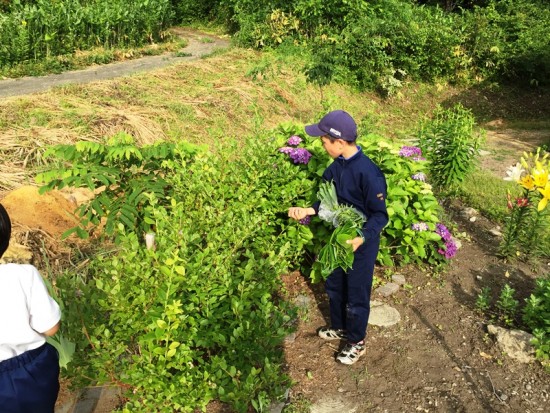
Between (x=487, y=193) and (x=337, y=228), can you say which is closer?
(x=337, y=228)

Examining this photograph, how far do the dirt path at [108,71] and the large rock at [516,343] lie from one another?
27.0ft

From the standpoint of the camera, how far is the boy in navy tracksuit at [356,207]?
2918mm

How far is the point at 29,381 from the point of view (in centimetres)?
194

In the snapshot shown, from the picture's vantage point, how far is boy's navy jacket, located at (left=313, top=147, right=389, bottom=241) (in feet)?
9.59

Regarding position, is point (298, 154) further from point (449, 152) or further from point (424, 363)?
point (449, 152)

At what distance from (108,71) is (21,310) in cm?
992

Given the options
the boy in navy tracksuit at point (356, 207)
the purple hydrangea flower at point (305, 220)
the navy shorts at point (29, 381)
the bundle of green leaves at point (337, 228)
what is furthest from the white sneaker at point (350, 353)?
the navy shorts at point (29, 381)

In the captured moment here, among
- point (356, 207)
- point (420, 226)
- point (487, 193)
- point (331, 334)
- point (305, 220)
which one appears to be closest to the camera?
point (356, 207)

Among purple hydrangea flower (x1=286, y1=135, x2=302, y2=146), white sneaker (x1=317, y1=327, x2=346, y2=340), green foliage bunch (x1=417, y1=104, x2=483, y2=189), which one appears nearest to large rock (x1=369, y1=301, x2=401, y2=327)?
white sneaker (x1=317, y1=327, x2=346, y2=340)

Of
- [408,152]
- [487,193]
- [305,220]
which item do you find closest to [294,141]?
[305,220]

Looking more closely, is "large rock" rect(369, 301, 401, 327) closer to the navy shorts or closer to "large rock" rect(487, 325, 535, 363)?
"large rock" rect(487, 325, 535, 363)

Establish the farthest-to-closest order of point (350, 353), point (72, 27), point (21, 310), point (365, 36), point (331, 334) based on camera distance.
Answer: point (72, 27)
point (365, 36)
point (331, 334)
point (350, 353)
point (21, 310)

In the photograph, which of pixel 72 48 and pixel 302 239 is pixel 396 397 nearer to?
pixel 302 239

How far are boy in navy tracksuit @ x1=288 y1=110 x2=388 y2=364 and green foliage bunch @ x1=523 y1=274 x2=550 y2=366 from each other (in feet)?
3.83
